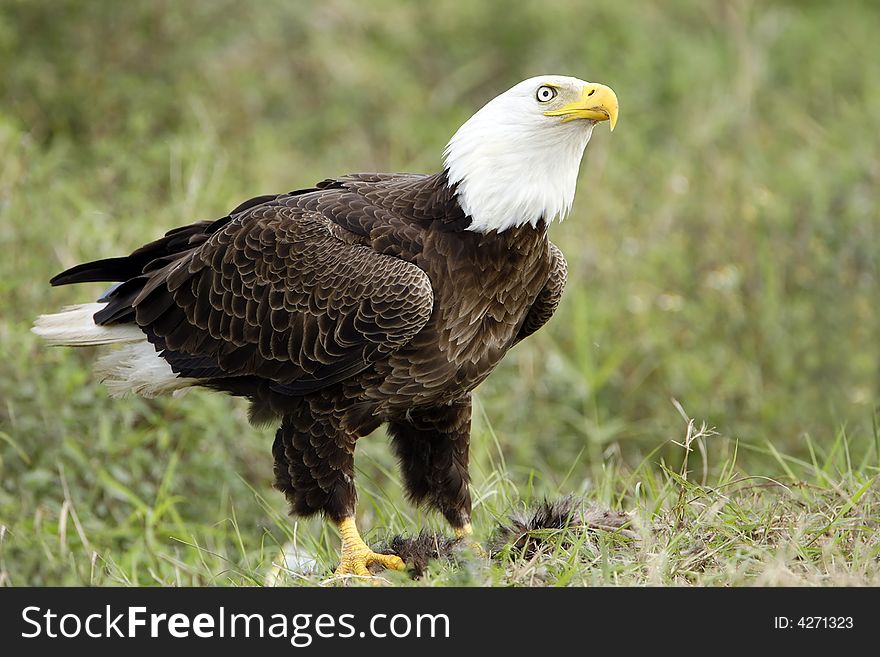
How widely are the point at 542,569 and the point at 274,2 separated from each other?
22.6ft

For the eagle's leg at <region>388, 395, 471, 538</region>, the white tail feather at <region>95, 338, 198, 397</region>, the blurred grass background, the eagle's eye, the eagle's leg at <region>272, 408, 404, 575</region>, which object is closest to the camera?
the eagle's eye

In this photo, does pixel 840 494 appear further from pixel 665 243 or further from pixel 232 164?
pixel 232 164

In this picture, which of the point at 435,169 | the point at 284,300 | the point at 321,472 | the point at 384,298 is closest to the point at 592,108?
the point at 384,298

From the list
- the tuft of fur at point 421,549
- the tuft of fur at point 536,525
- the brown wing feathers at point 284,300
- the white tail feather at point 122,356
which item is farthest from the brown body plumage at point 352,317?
the tuft of fur at point 536,525

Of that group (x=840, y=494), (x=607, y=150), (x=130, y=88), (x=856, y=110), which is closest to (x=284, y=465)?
(x=840, y=494)

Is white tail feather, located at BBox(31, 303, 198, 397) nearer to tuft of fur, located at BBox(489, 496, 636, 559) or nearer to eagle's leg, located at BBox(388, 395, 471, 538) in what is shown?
eagle's leg, located at BBox(388, 395, 471, 538)

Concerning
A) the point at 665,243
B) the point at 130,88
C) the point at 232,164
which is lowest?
the point at 665,243

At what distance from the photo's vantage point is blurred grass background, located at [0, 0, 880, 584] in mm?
6082

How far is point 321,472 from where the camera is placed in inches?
189

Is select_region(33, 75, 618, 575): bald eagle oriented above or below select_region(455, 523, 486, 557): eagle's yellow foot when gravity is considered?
above

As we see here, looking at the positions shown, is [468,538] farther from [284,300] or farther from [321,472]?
[284,300]

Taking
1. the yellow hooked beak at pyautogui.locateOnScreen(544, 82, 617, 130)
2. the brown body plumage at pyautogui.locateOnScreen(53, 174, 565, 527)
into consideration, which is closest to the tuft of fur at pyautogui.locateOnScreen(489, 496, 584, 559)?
the brown body plumage at pyautogui.locateOnScreen(53, 174, 565, 527)

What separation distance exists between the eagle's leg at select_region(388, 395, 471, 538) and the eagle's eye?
125 centimetres
